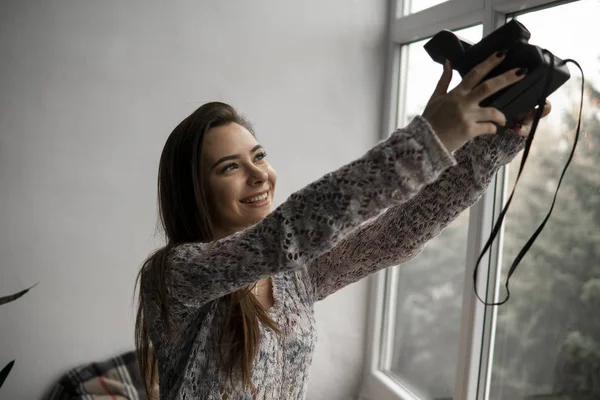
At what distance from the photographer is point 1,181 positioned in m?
1.93

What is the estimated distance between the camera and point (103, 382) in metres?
2.02

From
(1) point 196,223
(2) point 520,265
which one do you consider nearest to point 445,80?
(1) point 196,223

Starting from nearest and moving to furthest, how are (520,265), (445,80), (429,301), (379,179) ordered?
(379,179), (445,80), (520,265), (429,301)

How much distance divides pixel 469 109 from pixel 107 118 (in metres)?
1.56

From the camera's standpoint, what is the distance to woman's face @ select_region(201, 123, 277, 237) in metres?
1.14

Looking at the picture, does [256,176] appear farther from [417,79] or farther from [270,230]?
[417,79]

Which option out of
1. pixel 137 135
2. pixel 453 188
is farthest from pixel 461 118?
pixel 137 135

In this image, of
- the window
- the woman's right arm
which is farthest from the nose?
the window

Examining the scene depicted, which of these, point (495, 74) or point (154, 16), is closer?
point (495, 74)

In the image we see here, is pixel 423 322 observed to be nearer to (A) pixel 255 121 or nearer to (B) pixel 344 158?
(B) pixel 344 158

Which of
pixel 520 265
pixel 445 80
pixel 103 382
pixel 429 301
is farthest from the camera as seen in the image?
pixel 429 301

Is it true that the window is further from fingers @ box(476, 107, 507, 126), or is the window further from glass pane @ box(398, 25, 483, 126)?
fingers @ box(476, 107, 507, 126)

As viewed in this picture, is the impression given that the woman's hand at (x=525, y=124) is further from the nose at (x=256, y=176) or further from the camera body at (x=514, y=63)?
the nose at (x=256, y=176)

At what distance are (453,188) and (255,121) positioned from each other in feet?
4.71
